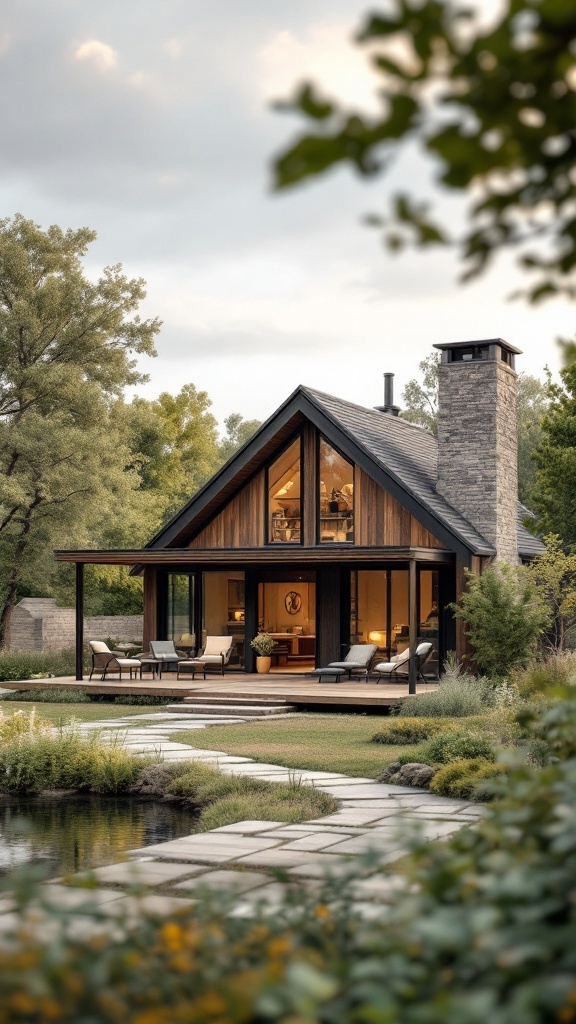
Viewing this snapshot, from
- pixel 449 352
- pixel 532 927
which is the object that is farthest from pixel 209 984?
pixel 449 352

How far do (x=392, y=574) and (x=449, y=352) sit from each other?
171 inches

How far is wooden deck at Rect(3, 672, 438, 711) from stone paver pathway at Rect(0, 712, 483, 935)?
6.92 m

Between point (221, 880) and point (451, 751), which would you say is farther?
point (451, 751)

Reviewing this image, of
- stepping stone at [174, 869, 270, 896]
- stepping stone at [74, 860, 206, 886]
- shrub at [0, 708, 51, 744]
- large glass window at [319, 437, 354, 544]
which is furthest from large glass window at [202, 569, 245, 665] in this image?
stepping stone at [174, 869, 270, 896]

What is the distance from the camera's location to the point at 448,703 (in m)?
15.6

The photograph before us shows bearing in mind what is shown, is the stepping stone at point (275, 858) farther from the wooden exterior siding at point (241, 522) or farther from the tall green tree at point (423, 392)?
the tall green tree at point (423, 392)

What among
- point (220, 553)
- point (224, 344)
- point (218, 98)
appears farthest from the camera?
point (224, 344)

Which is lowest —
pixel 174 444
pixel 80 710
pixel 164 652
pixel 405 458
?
pixel 80 710

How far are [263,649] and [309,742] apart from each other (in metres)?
9.72

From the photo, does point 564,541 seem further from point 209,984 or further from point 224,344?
point 224,344

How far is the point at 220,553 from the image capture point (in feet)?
67.1

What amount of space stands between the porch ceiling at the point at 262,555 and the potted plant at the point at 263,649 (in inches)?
57.5

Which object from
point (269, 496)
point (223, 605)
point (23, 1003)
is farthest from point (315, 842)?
point (223, 605)

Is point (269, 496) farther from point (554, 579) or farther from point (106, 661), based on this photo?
point (554, 579)
